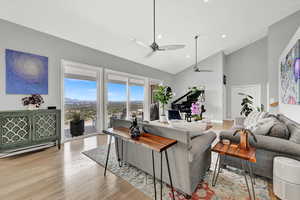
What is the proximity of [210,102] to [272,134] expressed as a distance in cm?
549

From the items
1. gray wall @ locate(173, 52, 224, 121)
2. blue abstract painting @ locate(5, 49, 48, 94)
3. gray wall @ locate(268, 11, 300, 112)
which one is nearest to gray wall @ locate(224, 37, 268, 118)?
gray wall @ locate(173, 52, 224, 121)

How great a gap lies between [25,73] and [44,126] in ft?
4.52

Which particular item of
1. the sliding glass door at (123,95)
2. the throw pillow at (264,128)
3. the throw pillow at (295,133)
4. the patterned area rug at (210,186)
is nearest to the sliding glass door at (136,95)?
the sliding glass door at (123,95)

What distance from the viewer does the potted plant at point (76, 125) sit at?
157 inches

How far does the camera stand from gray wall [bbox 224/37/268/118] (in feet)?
21.8

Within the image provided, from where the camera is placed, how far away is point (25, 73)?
121 inches

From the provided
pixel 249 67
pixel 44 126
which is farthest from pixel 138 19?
pixel 249 67

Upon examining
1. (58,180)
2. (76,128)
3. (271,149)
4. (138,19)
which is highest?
(138,19)

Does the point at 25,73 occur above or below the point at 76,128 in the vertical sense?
above

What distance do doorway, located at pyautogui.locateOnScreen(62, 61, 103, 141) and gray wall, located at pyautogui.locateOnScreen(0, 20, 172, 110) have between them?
195 mm

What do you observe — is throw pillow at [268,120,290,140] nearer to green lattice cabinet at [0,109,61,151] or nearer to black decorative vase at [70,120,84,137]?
green lattice cabinet at [0,109,61,151]

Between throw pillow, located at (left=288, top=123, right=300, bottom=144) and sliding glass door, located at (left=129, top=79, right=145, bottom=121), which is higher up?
sliding glass door, located at (left=129, top=79, right=145, bottom=121)

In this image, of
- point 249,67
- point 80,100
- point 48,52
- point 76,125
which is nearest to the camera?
point 48,52

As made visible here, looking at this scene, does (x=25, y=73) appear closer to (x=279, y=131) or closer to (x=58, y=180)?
(x=58, y=180)
